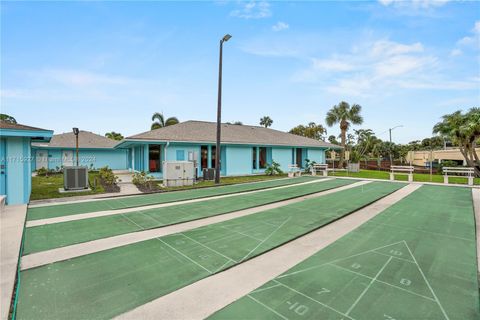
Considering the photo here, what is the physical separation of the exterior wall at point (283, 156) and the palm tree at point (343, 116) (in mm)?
9760

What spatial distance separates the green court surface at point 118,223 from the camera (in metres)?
4.53

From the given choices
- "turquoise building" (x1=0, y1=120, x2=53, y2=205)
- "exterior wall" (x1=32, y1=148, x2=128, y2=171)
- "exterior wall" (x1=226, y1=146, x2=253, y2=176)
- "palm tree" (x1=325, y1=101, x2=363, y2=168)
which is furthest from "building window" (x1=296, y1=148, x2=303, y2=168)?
"turquoise building" (x1=0, y1=120, x2=53, y2=205)

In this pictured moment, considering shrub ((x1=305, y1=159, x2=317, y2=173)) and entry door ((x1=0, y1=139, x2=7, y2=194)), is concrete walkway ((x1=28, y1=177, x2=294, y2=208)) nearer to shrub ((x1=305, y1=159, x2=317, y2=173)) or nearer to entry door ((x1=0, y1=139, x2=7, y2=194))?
entry door ((x1=0, y1=139, x2=7, y2=194))

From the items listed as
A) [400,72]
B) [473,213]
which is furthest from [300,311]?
[400,72]

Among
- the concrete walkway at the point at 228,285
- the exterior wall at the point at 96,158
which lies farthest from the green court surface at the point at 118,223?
the exterior wall at the point at 96,158

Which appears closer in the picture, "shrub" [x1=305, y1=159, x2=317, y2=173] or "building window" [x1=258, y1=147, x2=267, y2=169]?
"building window" [x1=258, y1=147, x2=267, y2=169]

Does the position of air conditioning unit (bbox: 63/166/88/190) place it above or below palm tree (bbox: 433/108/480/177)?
below

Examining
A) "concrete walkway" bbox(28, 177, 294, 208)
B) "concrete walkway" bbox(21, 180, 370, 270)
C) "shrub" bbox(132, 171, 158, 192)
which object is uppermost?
"shrub" bbox(132, 171, 158, 192)

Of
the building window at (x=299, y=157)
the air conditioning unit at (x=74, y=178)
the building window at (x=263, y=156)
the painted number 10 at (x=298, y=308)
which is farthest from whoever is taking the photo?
the building window at (x=299, y=157)

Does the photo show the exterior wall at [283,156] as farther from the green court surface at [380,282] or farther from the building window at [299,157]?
the green court surface at [380,282]

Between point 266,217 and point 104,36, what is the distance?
14202 mm

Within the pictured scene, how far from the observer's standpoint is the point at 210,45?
15734 millimetres

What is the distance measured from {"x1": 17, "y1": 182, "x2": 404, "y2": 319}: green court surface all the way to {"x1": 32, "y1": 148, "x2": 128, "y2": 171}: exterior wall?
23.0 m

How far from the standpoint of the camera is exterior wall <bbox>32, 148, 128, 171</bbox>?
70.2 ft
